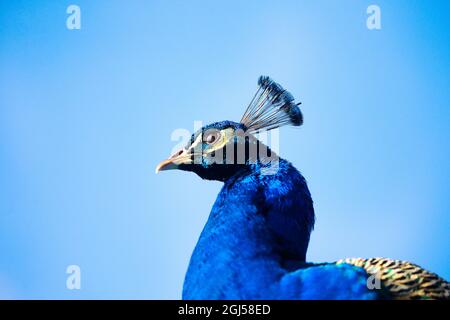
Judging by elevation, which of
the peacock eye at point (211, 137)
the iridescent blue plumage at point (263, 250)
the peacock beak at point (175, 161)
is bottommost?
the iridescent blue plumage at point (263, 250)

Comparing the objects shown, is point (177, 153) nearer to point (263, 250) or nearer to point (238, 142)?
point (238, 142)

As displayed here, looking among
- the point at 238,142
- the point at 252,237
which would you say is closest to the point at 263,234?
the point at 252,237

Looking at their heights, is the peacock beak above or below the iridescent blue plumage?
above

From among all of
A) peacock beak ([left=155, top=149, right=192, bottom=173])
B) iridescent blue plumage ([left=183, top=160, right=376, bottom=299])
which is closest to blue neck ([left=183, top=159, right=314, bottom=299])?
iridescent blue plumage ([left=183, top=160, right=376, bottom=299])

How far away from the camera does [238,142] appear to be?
132 inches

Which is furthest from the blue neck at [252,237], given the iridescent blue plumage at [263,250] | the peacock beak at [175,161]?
the peacock beak at [175,161]

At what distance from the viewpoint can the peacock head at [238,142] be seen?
10.7ft

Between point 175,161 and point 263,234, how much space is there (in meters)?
0.91

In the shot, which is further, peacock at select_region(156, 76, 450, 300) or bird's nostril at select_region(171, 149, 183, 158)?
bird's nostril at select_region(171, 149, 183, 158)

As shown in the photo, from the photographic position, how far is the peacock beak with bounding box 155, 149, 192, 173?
3344 millimetres

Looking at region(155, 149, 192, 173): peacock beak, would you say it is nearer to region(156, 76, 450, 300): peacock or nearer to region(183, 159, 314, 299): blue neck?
region(156, 76, 450, 300): peacock

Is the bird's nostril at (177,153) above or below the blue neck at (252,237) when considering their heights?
above

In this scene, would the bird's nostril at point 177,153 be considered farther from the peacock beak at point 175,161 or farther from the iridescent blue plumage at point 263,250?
the iridescent blue plumage at point 263,250

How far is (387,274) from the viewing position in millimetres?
2742
